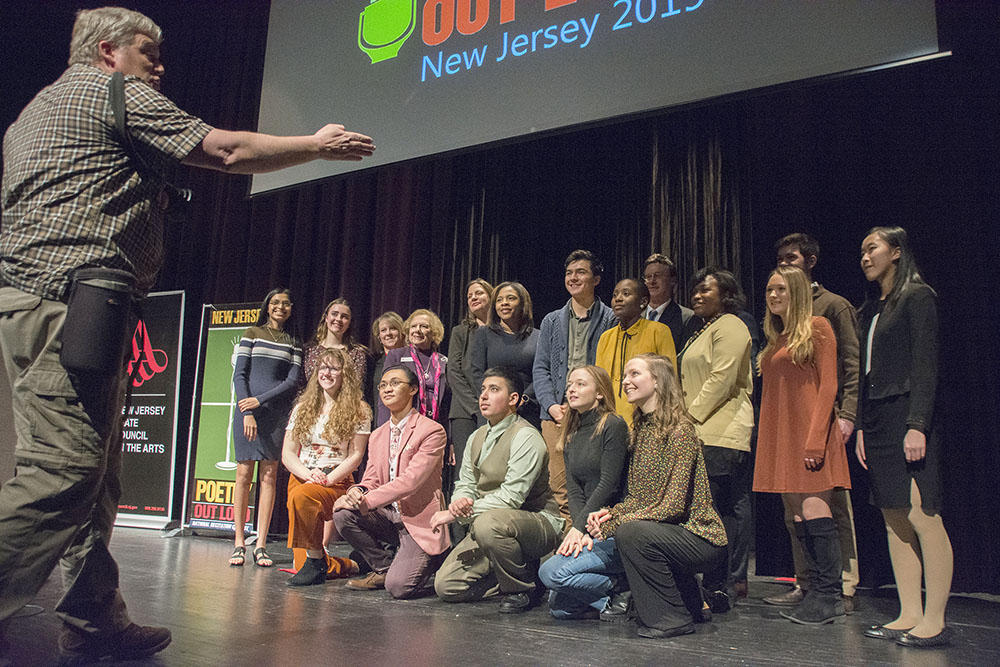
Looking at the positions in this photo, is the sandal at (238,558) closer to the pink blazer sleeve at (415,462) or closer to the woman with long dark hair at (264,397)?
the woman with long dark hair at (264,397)

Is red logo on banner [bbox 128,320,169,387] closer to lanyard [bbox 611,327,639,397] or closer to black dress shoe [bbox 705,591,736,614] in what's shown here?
lanyard [bbox 611,327,639,397]

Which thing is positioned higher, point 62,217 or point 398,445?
point 62,217

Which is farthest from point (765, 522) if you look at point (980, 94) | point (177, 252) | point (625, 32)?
point (177, 252)

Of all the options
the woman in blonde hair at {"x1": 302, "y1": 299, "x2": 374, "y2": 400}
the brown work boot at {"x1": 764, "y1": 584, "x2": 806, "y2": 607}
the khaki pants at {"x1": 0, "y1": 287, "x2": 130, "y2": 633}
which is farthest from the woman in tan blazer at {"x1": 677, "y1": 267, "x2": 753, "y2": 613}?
the khaki pants at {"x1": 0, "y1": 287, "x2": 130, "y2": 633}

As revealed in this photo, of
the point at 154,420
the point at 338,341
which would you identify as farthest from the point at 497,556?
the point at 154,420

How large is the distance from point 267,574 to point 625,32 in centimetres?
299

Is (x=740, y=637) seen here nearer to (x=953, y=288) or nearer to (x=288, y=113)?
(x=953, y=288)

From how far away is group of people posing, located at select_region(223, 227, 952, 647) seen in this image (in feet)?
8.04

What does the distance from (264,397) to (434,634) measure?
213 centimetres

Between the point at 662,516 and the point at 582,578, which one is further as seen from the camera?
the point at 582,578

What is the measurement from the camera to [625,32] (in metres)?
3.48

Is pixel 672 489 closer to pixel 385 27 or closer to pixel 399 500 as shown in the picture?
pixel 399 500

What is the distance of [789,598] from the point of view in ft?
9.82

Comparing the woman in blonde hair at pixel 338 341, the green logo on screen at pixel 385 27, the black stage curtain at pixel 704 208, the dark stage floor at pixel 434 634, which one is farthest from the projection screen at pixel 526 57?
the dark stage floor at pixel 434 634
